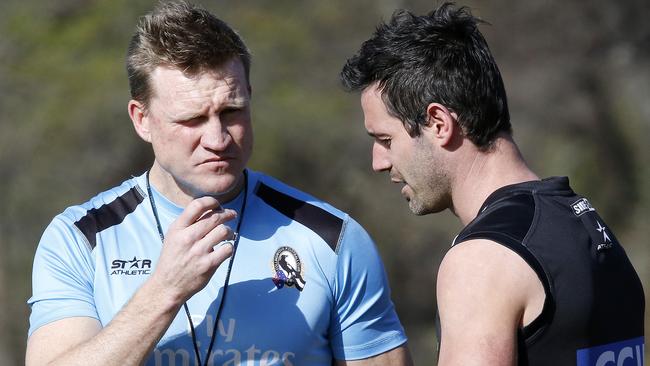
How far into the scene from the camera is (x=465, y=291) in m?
2.19

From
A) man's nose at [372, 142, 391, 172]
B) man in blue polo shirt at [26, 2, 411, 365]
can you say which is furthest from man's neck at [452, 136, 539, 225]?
man in blue polo shirt at [26, 2, 411, 365]

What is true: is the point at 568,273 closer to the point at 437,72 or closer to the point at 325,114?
the point at 437,72

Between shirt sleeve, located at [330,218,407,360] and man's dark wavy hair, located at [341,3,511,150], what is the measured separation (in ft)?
1.82

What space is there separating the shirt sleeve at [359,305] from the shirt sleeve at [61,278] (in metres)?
0.77

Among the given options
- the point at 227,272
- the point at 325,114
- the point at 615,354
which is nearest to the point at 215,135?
the point at 227,272

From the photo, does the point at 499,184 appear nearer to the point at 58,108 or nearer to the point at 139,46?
the point at 139,46

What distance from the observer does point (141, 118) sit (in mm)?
3158

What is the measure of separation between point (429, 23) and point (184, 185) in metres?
0.94

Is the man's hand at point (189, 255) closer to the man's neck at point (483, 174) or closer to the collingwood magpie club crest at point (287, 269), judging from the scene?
the collingwood magpie club crest at point (287, 269)

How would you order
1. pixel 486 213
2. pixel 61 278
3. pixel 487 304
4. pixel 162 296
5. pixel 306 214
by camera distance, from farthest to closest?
pixel 306 214 → pixel 61 278 → pixel 162 296 → pixel 486 213 → pixel 487 304

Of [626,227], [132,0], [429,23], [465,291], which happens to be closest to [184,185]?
[429,23]

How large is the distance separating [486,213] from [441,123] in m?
0.33

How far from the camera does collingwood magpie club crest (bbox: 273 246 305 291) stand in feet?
9.78

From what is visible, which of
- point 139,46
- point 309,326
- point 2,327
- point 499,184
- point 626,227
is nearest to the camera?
point 499,184
